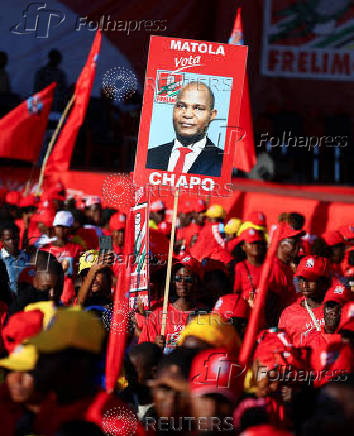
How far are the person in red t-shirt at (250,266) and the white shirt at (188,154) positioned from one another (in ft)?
3.56

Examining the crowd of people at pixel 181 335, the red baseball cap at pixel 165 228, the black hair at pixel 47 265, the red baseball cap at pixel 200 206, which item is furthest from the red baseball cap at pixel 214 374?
the red baseball cap at pixel 200 206

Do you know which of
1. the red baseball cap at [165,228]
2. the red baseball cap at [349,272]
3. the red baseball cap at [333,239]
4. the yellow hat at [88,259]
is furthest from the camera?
the red baseball cap at [165,228]

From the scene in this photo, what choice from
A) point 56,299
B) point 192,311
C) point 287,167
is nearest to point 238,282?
point 192,311

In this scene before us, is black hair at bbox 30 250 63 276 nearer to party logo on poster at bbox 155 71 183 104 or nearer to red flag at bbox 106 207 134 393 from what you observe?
red flag at bbox 106 207 134 393

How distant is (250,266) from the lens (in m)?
7.23

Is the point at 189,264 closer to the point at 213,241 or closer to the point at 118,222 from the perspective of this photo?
the point at 118,222

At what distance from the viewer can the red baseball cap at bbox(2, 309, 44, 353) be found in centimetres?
423

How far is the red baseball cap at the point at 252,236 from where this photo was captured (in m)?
7.52

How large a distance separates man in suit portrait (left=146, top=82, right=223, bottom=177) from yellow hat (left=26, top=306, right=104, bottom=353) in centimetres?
252

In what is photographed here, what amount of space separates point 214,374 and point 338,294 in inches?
81.4

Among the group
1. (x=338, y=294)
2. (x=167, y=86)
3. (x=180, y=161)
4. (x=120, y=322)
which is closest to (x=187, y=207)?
(x=180, y=161)

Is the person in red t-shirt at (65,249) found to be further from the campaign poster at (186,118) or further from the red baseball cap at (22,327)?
the red baseball cap at (22,327)

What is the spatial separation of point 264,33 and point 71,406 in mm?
11893

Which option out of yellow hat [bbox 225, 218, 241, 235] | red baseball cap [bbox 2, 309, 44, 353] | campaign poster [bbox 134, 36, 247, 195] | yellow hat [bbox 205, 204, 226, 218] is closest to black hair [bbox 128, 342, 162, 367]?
red baseball cap [bbox 2, 309, 44, 353]
